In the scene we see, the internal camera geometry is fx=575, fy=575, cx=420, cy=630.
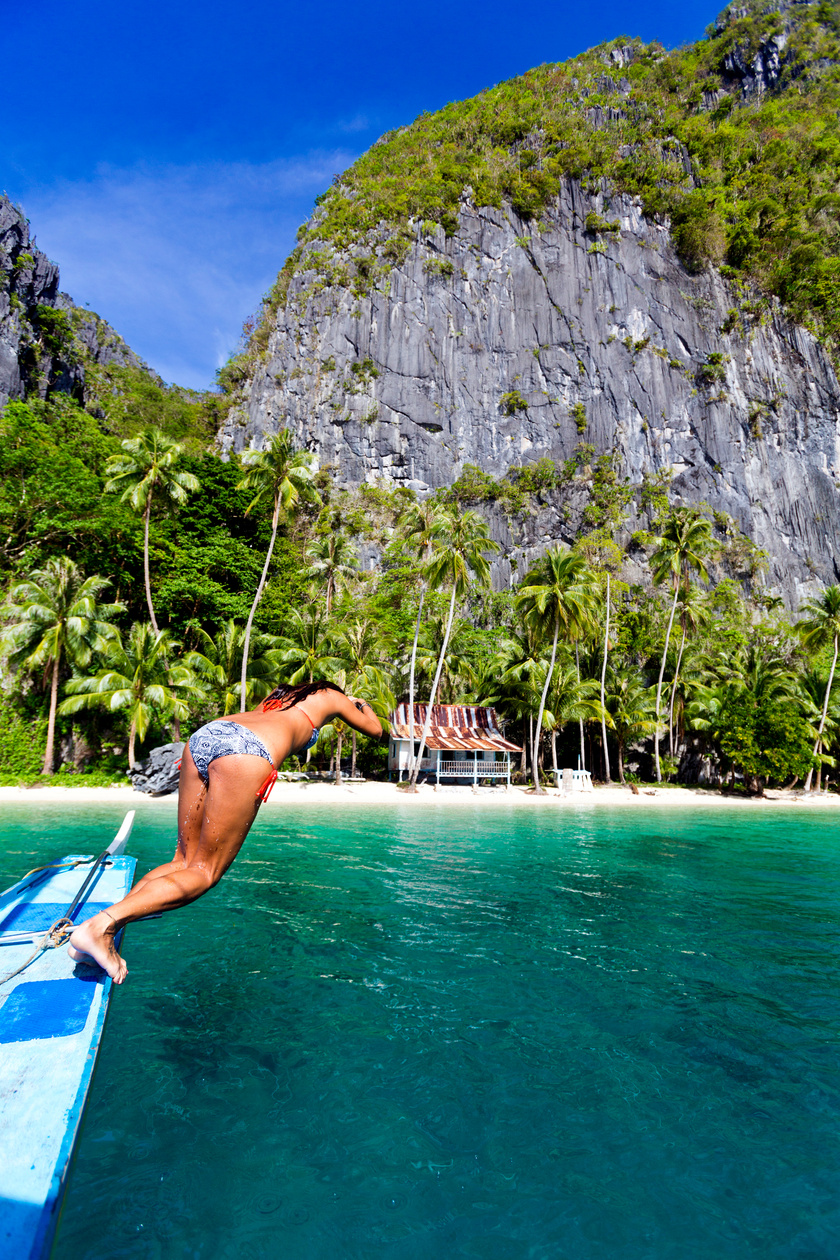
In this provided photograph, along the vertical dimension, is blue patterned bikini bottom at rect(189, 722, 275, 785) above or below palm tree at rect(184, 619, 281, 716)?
below

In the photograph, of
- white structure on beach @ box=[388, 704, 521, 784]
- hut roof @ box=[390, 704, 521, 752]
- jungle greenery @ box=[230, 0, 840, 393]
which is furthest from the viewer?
jungle greenery @ box=[230, 0, 840, 393]

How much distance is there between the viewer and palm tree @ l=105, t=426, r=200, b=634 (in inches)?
1049

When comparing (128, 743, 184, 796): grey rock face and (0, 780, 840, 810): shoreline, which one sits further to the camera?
(128, 743, 184, 796): grey rock face

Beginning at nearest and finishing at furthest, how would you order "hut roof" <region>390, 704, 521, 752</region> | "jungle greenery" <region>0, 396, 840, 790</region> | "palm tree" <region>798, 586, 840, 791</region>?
1. "jungle greenery" <region>0, 396, 840, 790</region>
2. "hut roof" <region>390, 704, 521, 752</region>
3. "palm tree" <region>798, 586, 840, 791</region>

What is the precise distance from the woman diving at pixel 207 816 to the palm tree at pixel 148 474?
25.2 meters

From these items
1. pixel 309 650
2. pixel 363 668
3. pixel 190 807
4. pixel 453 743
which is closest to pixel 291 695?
pixel 190 807

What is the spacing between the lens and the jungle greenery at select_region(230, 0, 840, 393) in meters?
62.1

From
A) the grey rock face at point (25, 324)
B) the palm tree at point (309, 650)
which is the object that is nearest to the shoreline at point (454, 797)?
the palm tree at point (309, 650)

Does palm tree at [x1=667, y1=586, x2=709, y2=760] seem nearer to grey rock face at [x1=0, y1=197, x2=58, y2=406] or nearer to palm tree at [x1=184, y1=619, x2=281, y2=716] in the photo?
palm tree at [x1=184, y1=619, x2=281, y2=716]

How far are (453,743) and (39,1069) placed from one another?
2801 cm

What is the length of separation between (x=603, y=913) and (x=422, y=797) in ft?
59.3

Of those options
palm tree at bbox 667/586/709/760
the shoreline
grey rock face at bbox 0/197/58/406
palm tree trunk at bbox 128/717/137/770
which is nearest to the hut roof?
the shoreline

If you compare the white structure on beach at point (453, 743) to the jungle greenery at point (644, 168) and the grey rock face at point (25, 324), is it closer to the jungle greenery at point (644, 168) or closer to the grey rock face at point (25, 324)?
the grey rock face at point (25, 324)

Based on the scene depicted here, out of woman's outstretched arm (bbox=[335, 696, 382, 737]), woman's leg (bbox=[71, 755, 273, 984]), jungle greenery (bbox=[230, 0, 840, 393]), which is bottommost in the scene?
woman's leg (bbox=[71, 755, 273, 984])
